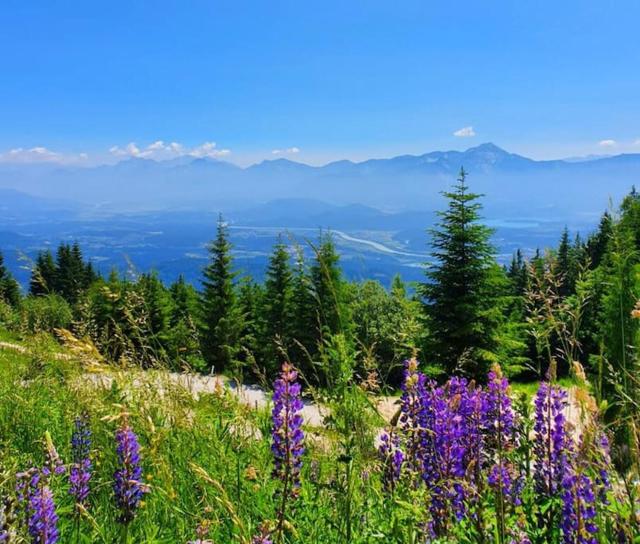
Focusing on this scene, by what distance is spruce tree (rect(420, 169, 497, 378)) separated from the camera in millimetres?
18125

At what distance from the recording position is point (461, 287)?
18.6m

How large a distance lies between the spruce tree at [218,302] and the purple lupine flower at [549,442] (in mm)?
28585

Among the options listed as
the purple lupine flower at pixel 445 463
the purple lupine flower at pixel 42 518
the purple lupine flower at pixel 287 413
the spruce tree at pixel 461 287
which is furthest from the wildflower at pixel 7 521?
the spruce tree at pixel 461 287

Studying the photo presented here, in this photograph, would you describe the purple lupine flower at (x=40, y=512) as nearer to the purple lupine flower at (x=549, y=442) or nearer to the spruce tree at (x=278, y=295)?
the purple lupine flower at (x=549, y=442)

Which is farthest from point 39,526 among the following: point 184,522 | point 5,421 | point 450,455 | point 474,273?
A: point 474,273

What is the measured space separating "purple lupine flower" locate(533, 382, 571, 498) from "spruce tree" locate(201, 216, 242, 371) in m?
28.6

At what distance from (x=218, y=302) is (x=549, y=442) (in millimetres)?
29447

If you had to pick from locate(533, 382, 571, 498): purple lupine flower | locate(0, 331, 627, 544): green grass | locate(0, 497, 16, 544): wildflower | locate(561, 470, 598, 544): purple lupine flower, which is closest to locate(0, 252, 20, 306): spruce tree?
locate(0, 331, 627, 544): green grass

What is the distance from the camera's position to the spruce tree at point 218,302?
3034cm

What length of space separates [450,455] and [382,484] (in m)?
0.53

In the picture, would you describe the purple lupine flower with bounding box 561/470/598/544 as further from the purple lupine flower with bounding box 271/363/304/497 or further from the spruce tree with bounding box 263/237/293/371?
the spruce tree with bounding box 263/237/293/371

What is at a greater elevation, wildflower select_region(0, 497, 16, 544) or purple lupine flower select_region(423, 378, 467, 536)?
wildflower select_region(0, 497, 16, 544)

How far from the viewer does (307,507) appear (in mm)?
2248

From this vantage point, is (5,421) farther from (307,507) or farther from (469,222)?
(469,222)
